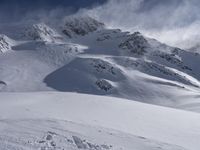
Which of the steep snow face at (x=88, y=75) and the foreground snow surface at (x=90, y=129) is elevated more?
the steep snow face at (x=88, y=75)

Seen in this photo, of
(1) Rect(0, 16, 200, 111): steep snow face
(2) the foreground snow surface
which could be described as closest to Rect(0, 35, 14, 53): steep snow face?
(1) Rect(0, 16, 200, 111): steep snow face

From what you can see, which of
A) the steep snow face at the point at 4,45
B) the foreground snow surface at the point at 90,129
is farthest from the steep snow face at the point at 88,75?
the foreground snow surface at the point at 90,129

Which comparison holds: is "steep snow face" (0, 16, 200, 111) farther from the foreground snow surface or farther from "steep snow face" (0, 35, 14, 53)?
the foreground snow surface

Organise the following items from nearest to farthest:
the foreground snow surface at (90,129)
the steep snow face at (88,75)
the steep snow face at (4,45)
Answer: the foreground snow surface at (90,129) → the steep snow face at (88,75) → the steep snow face at (4,45)

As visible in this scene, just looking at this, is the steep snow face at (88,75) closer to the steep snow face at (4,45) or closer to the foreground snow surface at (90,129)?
the steep snow face at (4,45)

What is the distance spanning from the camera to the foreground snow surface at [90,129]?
984 inches

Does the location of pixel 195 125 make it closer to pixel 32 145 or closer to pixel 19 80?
pixel 32 145

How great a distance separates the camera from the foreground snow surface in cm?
2498

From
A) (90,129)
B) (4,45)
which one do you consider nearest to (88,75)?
(4,45)

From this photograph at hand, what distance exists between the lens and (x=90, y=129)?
29000mm

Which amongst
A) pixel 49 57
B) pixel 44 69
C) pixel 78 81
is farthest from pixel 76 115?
pixel 49 57

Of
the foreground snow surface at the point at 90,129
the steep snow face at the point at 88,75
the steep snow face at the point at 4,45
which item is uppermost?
the steep snow face at the point at 4,45

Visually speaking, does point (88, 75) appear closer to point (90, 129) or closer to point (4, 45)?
point (4, 45)

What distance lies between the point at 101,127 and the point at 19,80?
358 ft
